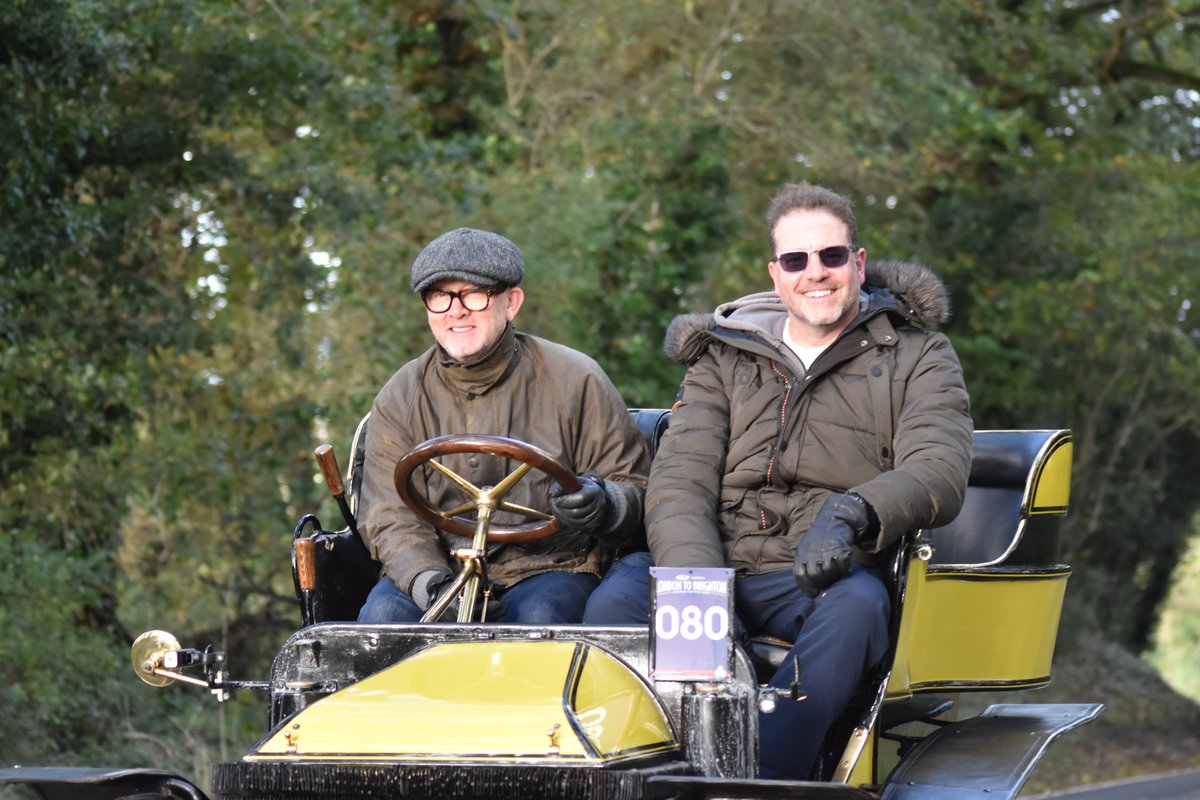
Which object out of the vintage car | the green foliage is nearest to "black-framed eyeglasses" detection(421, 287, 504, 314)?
the vintage car

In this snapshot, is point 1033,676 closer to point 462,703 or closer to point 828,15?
point 462,703

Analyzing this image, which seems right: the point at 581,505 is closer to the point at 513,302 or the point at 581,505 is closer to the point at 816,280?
the point at 513,302

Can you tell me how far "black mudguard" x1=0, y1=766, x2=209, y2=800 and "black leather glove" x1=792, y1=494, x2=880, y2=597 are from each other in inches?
60.5

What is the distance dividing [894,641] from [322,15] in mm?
6959

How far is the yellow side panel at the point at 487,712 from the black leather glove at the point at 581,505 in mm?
704

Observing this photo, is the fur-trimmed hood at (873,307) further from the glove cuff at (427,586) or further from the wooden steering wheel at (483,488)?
the glove cuff at (427,586)

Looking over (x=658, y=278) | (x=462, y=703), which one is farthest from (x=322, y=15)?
(x=462, y=703)

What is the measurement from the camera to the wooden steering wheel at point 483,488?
4.34 m

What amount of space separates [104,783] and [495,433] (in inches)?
67.3

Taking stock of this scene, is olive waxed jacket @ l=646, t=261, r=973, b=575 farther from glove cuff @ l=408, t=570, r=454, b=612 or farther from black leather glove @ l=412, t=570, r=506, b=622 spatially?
glove cuff @ l=408, t=570, r=454, b=612

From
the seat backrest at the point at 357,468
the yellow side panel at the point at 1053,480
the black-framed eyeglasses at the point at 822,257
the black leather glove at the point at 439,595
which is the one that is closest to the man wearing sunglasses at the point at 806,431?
the black-framed eyeglasses at the point at 822,257

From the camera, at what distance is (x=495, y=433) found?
5066mm

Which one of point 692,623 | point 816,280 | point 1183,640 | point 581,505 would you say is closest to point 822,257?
point 816,280

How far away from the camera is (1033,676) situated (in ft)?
17.4
